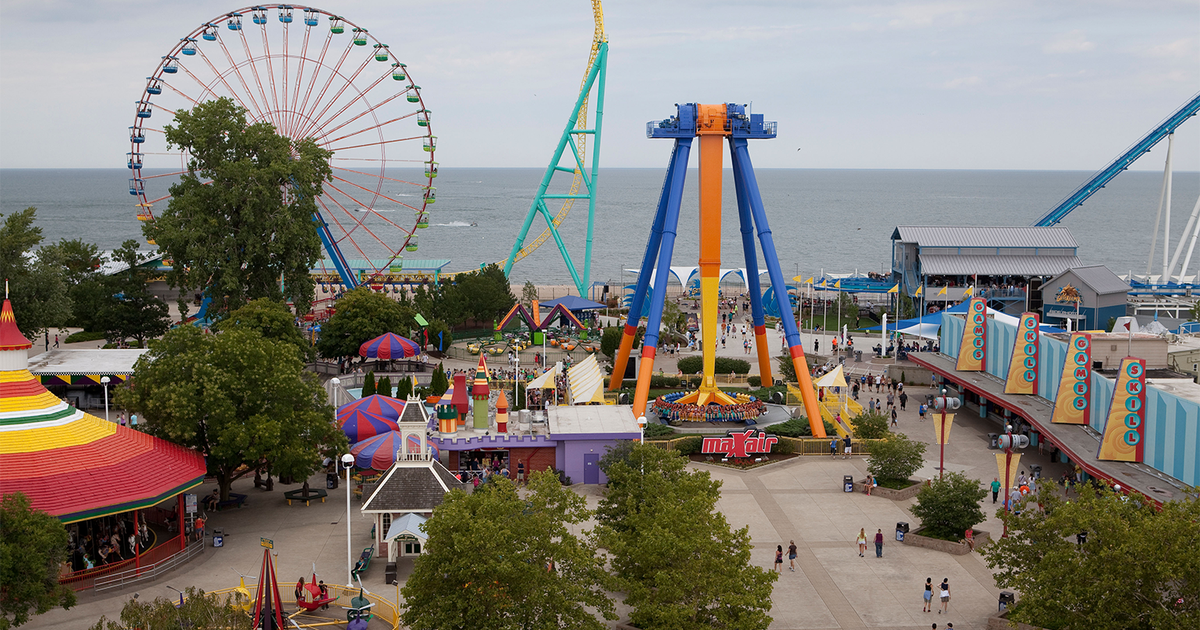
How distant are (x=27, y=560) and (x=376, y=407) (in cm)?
1802

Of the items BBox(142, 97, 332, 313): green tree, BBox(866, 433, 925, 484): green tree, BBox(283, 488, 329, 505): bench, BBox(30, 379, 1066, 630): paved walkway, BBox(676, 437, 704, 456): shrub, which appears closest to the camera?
BBox(30, 379, 1066, 630): paved walkway

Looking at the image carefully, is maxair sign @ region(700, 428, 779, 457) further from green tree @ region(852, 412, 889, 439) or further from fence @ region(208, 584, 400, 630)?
fence @ region(208, 584, 400, 630)

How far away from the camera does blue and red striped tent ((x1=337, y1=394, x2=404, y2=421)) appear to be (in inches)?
1610

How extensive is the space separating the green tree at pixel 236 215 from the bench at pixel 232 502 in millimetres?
20230

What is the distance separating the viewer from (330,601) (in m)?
27.4

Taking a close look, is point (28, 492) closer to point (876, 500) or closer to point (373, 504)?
point (373, 504)

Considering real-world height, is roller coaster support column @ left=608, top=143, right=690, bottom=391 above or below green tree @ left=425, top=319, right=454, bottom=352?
above

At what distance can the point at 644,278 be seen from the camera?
49000mm

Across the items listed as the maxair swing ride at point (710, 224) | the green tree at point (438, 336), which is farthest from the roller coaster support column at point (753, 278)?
the green tree at point (438, 336)

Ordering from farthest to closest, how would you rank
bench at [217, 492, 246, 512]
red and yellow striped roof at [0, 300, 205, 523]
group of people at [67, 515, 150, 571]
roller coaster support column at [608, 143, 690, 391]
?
roller coaster support column at [608, 143, 690, 391]
bench at [217, 492, 246, 512]
group of people at [67, 515, 150, 571]
red and yellow striped roof at [0, 300, 205, 523]

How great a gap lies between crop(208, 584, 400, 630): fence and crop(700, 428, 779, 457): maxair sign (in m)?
17.1

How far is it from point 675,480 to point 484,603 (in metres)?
7.65

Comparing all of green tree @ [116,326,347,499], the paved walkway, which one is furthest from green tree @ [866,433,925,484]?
green tree @ [116,326,347,499]

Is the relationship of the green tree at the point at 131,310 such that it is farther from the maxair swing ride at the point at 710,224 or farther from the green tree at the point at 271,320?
the maxair swing ride at the point at 710,224
